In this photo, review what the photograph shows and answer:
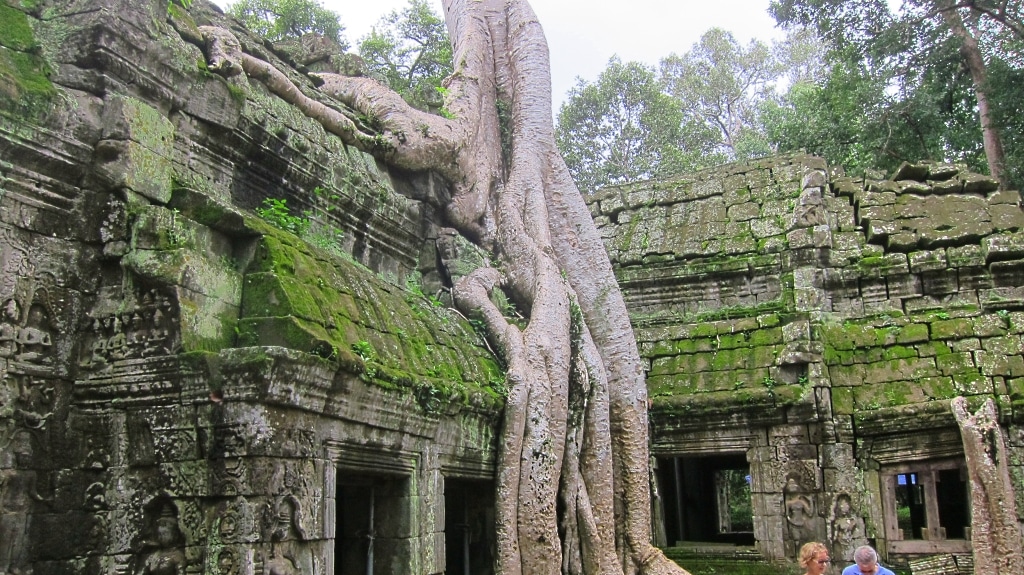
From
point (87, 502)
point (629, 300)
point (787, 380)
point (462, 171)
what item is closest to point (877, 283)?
point (787, 380)

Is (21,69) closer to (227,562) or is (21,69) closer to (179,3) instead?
(179,3)

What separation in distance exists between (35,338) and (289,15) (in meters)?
13.5

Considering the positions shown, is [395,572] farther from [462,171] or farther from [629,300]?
[629,300]

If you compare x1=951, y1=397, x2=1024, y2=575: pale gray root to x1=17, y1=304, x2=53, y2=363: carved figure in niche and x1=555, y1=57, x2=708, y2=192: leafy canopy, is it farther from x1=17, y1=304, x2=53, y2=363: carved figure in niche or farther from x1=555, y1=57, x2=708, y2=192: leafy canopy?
x1=555, y1=57, x2=708, y2=192: leafy canopy

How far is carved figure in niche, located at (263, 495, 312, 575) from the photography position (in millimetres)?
3637

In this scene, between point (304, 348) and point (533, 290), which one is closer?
point (304, 348)

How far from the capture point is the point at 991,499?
6.79 meters

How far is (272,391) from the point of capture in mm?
3707

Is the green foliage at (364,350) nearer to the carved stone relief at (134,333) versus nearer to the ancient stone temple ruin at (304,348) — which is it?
the ancient stone temple ruin at (304,348)

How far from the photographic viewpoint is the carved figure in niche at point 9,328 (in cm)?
357

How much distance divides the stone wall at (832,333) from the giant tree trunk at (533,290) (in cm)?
131

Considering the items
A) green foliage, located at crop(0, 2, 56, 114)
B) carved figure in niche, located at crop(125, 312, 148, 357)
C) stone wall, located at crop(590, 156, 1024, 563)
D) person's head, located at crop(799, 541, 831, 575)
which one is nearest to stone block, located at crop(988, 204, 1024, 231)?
stone wall, located at crop(590, 156, 1024, 563)

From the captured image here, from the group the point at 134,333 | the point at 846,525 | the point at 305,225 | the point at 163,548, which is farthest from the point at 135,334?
the point at 846,525

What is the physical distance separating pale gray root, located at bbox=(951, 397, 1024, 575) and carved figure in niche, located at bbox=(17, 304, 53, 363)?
6365 millimetres
